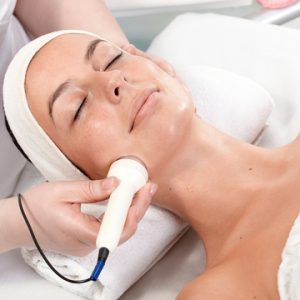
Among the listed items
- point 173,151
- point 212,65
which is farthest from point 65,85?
point 212,65

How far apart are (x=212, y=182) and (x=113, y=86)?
319mm

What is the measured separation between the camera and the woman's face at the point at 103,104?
1269 millimetres

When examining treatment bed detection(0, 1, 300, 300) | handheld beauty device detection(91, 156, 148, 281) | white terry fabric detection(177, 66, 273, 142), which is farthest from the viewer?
white terry fabric detection(177, 66, 273, 142)

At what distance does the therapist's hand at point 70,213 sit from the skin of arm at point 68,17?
1.93 feet

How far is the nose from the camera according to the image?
127 centimetres

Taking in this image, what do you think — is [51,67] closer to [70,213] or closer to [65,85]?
[65,85]

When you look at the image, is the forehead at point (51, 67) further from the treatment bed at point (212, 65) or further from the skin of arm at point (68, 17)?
the treatment bed at point (212, 65)

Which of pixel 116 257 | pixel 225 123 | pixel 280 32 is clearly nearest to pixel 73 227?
pixel 116 257

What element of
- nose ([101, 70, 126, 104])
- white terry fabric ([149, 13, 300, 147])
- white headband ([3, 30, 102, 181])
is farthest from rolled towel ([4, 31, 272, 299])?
white terry fabric ([149, 13, 300, 147])

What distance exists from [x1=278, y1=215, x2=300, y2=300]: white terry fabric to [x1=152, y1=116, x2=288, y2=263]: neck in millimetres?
232

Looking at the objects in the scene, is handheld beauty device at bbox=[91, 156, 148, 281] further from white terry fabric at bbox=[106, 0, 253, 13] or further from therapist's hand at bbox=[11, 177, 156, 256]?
white terry fabric at bbox=[106, 0, 253, 13]

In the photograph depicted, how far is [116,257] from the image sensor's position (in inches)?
54.8

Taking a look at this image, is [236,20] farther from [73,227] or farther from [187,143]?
[73,227]

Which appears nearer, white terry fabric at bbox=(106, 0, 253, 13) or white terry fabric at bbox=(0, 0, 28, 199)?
white terry fabric at bbox=(0, 0, 28, 199)
